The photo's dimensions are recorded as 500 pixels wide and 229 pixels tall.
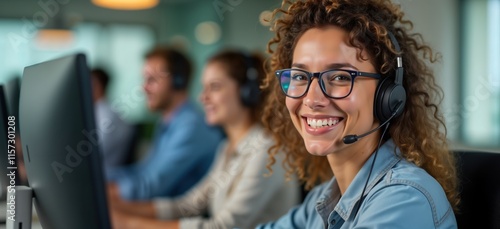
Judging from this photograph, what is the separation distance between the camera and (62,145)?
90 centimetres

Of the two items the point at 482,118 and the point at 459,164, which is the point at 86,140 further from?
the point at 482,118

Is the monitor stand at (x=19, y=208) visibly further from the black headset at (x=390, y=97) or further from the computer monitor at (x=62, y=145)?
the black headset at (x=390, y=97)

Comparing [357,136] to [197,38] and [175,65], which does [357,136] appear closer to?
[175,65]

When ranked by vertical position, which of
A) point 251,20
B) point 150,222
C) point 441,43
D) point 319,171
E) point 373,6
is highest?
point 251,20

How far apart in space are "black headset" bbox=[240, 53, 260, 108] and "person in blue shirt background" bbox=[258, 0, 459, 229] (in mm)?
866

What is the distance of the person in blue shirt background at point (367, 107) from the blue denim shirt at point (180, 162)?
139 centimetres

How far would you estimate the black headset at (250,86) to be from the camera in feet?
6.79

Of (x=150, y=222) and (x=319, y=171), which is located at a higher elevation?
(x=319, y=171)

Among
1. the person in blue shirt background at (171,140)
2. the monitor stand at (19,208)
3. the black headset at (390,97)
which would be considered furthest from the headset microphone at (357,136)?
the person in blue shirt background at (171,140)

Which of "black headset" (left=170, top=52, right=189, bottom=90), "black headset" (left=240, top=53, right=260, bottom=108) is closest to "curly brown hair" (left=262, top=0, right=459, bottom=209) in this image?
"black headset" (left=240, top=53, right=260, bottom=108)

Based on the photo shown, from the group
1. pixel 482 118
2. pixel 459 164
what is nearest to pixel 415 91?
pixel 459 164

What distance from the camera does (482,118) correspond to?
4.08 meters

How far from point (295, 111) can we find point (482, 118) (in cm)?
334

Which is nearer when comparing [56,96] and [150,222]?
[56,96]
